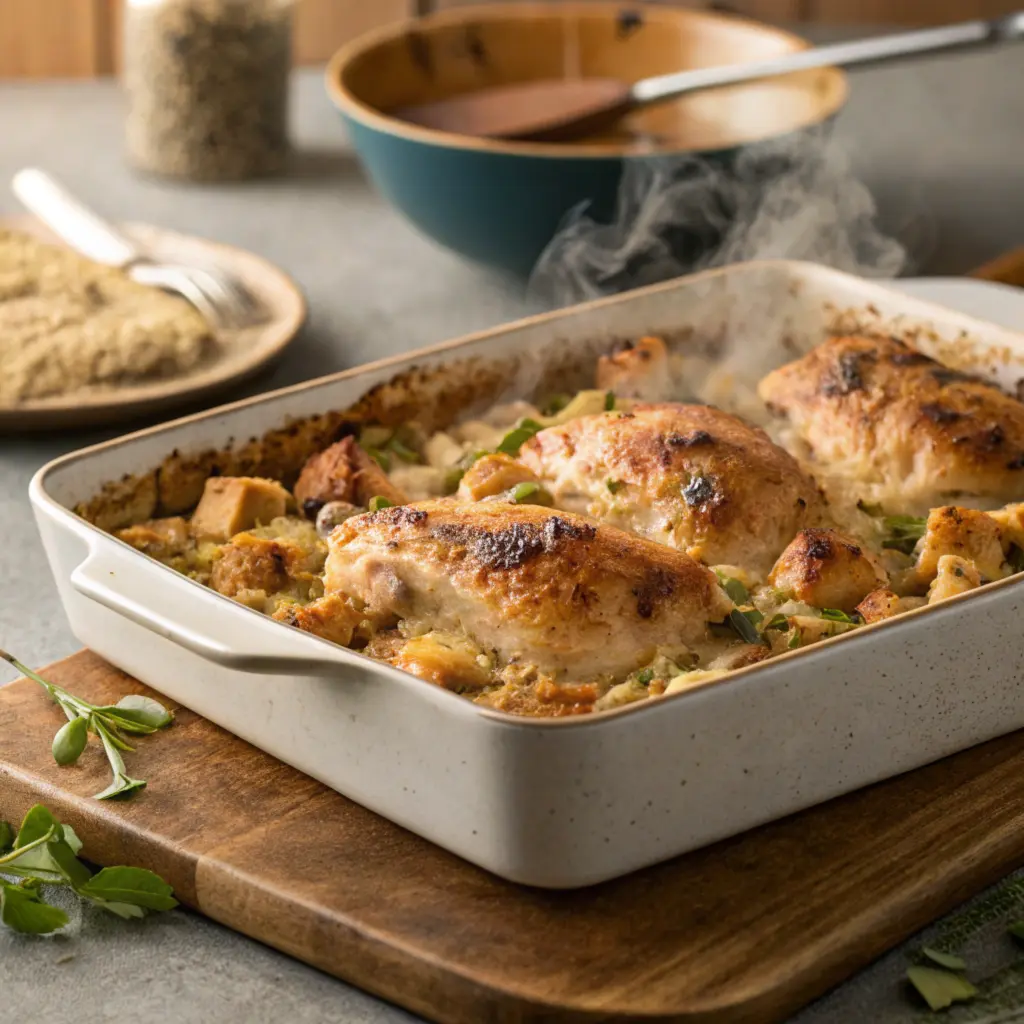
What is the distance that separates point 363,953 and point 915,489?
977mm

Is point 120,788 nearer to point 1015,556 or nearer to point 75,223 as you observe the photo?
point 1015,556

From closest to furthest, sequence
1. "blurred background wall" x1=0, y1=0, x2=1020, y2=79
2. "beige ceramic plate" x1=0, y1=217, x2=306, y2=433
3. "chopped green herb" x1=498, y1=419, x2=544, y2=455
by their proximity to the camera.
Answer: "chopped green herb" x1=498, y1=419, x2=544, y2=455, "beige ceramic plate" x1=0, y1=217, x2=306, y2=433, "blurred background wall" x1=0, y1=0, x2=1020, y2=79

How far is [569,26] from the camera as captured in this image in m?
3.67

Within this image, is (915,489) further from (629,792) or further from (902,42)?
(902,42)

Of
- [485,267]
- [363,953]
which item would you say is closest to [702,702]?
[363,953]

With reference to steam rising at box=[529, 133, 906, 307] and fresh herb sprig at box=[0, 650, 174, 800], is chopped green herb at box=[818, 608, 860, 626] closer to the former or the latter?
fresh herb sprig at box=[0, 650, 174, 800]

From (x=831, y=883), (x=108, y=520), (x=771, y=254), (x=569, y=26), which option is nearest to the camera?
(x=831, y=883)

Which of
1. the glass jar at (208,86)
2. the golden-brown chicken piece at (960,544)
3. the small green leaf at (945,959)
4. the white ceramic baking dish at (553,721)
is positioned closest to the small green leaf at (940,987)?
the small green leaf at (945,959)

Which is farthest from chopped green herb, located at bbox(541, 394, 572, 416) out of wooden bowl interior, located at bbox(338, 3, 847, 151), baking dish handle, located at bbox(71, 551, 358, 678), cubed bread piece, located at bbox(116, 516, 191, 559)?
wooden bowl interior, located at bbox(338, 3, 847, 151)

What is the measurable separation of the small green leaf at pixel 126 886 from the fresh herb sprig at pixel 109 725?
4.5 inches

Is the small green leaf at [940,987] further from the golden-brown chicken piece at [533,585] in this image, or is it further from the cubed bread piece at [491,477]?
the cubed bread piece at [491,477]

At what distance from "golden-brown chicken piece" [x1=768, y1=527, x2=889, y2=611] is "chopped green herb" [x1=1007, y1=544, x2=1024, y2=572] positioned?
17 centimetres

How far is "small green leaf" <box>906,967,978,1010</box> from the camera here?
Answer: 150cm

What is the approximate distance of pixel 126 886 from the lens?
1.59m
